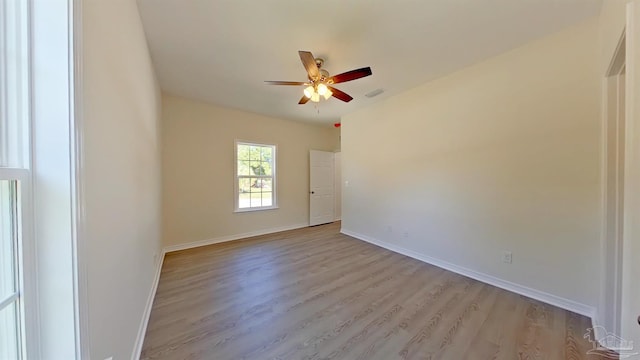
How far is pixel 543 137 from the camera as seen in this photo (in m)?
2.26

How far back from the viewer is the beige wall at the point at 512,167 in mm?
2062

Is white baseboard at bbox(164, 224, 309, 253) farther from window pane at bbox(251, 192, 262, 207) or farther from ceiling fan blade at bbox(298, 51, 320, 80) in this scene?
ceiling fan blade at bbox(298, 51, 320, 80)

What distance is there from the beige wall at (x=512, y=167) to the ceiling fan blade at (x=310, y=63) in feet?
6.13

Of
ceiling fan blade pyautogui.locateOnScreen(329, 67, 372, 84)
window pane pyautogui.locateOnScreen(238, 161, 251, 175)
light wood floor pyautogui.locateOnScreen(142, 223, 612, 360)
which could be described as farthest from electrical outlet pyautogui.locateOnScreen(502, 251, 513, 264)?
window pane pyautogui.locateOnScreen(238, 161, 251, 175)

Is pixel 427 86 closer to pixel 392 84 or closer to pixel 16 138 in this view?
pixel 392 84

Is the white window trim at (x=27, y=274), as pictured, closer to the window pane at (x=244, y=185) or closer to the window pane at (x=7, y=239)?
the window pane at (x=7, y=239)

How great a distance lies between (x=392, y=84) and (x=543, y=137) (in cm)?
188

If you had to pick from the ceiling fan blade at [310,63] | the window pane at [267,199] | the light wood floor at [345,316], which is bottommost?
the light wood floor at [345,316]

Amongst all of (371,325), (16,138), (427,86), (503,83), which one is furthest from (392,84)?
(16,138)

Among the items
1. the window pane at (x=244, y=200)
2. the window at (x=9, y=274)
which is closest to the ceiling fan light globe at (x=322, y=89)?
the window at (x=9, y=274)

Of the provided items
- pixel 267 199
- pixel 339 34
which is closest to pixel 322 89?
pixel 339 34

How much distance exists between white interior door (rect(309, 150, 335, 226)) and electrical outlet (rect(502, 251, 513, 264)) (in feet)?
12.7

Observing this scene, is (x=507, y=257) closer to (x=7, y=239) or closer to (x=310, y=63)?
(x=310, y=63)

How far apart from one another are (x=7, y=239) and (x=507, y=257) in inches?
141
